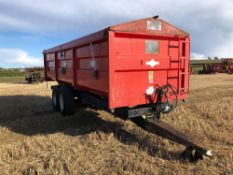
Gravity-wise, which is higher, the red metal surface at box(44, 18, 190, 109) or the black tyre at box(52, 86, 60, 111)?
the red metal surface at box(44, 18, 190, 109)

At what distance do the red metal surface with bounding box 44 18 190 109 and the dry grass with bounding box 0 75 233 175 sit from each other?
33.5 inches

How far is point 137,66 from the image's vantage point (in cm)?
491

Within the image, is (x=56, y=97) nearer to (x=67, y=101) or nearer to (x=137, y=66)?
(x=67, y=101)

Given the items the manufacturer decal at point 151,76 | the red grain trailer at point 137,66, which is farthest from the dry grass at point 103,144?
the manufacturer decal at point 151,76

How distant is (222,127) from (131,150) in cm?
260

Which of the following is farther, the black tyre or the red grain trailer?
the black tyre

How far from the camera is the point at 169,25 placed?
519 centimetres

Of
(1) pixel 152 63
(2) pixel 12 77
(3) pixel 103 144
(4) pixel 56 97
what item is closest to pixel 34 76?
(4) pixel 56 97

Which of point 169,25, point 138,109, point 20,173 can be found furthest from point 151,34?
point 20,173

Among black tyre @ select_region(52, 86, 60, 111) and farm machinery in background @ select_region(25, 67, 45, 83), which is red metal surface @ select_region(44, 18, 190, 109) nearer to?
black tyre @ select_region(52, 86, 60, 111)

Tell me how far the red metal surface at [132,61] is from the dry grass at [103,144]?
0.85m

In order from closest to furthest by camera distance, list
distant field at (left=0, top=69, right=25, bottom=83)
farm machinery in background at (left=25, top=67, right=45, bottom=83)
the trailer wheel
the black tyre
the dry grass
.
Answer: the dry grass < the trailer wheel < the black tyre < farm machinery in background at (left=25, top=67, right=45, bottom=83) < distant field at (left=0, top=69, right=25, bottom=83)

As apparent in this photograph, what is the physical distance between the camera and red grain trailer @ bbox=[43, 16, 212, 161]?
183 inches

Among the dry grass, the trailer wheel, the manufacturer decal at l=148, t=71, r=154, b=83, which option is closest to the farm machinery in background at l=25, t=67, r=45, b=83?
the dry grass
